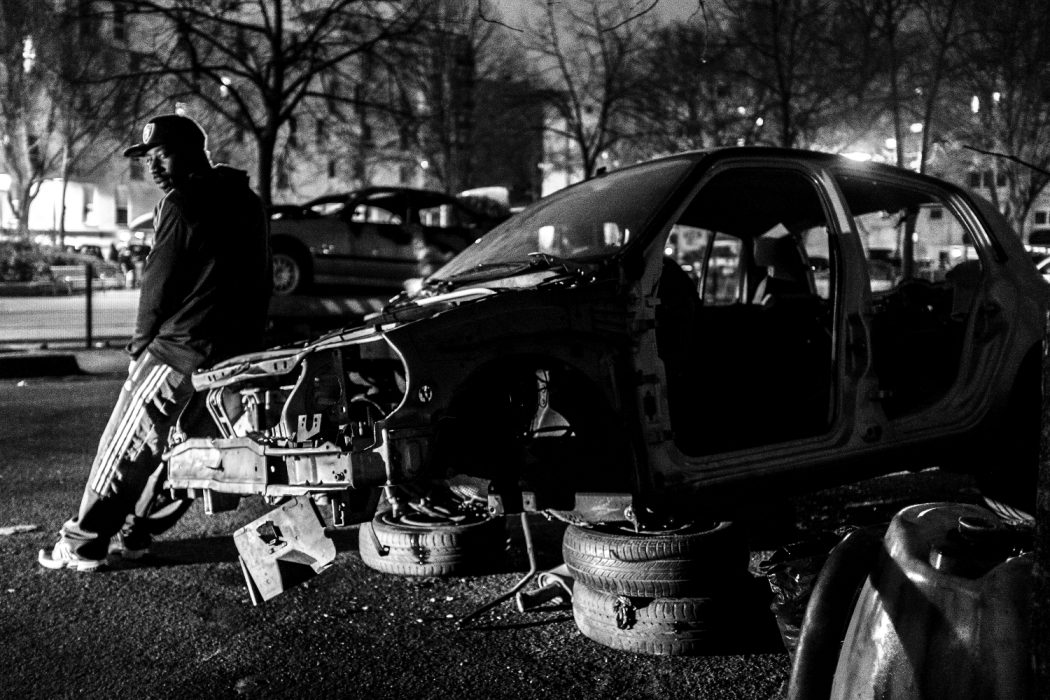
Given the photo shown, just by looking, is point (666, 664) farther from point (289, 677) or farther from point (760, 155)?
point (760, 155)

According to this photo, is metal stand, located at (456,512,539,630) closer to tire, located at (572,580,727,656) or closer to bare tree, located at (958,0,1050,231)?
tire, located at (572,580,727,656)

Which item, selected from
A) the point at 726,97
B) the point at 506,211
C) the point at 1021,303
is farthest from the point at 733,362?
the point at 726,97

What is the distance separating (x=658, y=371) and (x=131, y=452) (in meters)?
2.41

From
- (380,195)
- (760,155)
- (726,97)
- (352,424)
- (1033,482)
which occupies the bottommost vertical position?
(1033,482)

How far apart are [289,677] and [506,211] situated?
52.9 ft

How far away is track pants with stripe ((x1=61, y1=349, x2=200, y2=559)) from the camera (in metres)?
4.74

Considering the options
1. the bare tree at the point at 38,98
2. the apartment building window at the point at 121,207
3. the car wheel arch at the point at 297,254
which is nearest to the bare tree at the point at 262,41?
the bare tree at the point at 38,98

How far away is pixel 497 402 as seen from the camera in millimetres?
3984

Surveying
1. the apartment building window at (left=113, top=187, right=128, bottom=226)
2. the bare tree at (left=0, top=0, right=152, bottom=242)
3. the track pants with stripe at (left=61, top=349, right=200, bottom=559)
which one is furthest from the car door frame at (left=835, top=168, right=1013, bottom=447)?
the apartment building window at (left=113, top=187, right=128, bottom=226)

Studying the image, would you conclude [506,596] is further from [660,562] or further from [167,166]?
[167,166]

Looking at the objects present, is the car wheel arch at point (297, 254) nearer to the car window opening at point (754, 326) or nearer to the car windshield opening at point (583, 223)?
the car window opening at point (754, 326)

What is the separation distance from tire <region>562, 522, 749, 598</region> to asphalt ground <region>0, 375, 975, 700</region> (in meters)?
0.16

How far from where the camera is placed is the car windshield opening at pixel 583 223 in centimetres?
432

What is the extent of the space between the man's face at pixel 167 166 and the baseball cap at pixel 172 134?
0.10 feet
